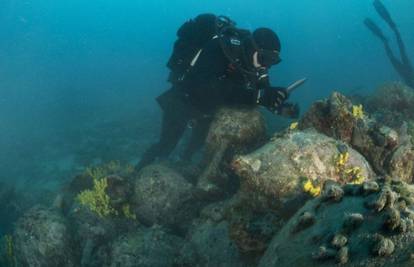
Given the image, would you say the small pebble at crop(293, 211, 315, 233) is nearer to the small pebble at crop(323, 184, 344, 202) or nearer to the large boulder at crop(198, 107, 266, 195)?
the small pebble at crop(323, 184, 344, 202)

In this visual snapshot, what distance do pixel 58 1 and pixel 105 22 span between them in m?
36.8

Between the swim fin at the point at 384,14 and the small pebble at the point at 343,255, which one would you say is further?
the swim fin at the point at 384,14

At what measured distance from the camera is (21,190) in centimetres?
1541

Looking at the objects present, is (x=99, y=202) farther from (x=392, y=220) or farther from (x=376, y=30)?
(x=376, y=30)

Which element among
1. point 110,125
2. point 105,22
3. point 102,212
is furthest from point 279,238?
point 105,22

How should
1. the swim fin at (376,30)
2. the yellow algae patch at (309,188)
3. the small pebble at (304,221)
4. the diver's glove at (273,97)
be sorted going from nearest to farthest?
1. the small pebble at (304,221)
2. the yellow algae patch at (309,188)
3. the diver's glove at (273,97)
4. the swim fin at (376,30)

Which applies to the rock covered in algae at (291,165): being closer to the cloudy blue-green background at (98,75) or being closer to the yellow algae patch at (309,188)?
the yellow algae patch at (309,188)

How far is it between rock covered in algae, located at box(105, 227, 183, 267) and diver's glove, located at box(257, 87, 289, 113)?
106 inches

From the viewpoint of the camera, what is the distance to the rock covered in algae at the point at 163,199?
7.16 meters

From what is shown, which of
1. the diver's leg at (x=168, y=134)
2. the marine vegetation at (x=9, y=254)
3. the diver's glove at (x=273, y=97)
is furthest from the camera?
the diver's leg at (x=168, y=134)

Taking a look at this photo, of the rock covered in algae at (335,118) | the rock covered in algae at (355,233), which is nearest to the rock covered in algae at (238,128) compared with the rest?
the rock covered in algae at (335,118)

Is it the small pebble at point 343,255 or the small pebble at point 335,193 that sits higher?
the small pebble at point 335,193

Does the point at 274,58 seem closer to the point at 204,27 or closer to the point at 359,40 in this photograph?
the point at 204,27

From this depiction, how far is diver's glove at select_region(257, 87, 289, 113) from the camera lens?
21.6 feet
